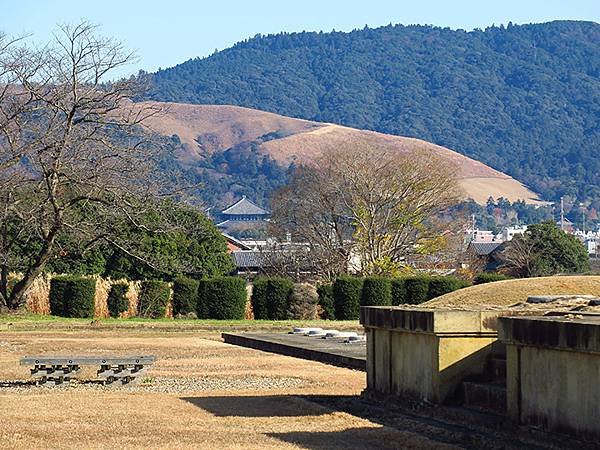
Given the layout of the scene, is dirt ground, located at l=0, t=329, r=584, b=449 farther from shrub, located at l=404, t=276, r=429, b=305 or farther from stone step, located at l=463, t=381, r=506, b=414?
shrub, located at l=404, t=276, r=429, b=305

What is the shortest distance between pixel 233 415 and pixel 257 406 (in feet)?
3.52

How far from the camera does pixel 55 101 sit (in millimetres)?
39156

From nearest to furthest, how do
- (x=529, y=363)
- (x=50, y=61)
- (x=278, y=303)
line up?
(x=529, y=363), (x=50, y=61), (x=278, y=303)

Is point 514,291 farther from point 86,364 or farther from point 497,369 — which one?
point 86,364

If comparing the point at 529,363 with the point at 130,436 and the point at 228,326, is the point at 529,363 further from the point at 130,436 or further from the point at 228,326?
the point at 228,326

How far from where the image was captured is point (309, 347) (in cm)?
2494

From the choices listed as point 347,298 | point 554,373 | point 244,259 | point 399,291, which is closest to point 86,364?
point 554,373

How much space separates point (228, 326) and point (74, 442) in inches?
1036

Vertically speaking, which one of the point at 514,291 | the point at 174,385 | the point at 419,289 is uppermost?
the point at 419,289

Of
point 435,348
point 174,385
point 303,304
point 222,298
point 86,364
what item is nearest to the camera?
point 435,348

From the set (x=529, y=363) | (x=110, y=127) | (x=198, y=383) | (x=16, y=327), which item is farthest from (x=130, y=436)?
(x=110, y=127)

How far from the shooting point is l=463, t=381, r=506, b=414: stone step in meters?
12.4

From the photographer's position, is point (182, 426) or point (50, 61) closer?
point (182, 426)

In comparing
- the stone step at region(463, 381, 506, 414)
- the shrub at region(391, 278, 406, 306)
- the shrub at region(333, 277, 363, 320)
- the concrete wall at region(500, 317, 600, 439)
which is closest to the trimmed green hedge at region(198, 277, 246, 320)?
the shrub at region(333, 277, 363, 320)
